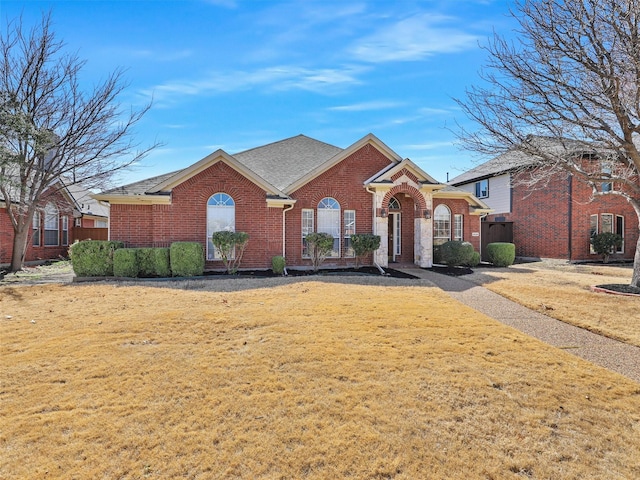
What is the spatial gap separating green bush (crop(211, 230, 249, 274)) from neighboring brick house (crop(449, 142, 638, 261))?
14202 mm

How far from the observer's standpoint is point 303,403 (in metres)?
3.65

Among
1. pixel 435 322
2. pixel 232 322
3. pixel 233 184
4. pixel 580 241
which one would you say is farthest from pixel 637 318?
pixel 580 241

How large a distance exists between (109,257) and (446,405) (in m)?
12.9

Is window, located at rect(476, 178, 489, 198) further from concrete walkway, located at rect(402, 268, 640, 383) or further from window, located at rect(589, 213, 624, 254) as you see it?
concrete walkway, located at rect(402, 268, 640, 383)

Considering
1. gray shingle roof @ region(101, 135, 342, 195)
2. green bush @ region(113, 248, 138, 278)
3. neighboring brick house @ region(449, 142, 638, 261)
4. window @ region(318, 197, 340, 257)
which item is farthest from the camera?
neighboring brick house @ region(449, 142, 638, 261)

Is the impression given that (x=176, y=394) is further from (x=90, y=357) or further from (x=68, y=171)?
(x=68, y=171)

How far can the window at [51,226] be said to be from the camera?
20323 millimetres

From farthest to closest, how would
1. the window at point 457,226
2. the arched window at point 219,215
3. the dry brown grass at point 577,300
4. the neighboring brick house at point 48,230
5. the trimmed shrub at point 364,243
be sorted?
the window at point 457,226 < the neighboring brick house at point 48,230 < the trimmed shrub at point 364,243 < the arched window at point 219,215 < the dry brown grass at point 577,300

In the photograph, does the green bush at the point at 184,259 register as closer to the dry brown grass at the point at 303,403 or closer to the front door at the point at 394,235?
the dry brown grass at the point at 303,403

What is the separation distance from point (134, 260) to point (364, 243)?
29.9 feet

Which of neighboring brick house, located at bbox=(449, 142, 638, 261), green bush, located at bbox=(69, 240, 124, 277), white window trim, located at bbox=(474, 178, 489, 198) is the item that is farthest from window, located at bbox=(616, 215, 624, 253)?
green bush, located at bbox=(69, 240, 124, 277)

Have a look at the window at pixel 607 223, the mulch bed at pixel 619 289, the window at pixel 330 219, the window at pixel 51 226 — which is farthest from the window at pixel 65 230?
the window at pixel 607 223

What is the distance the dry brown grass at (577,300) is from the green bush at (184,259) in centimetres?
1039

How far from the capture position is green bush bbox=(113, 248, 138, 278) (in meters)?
12.4
